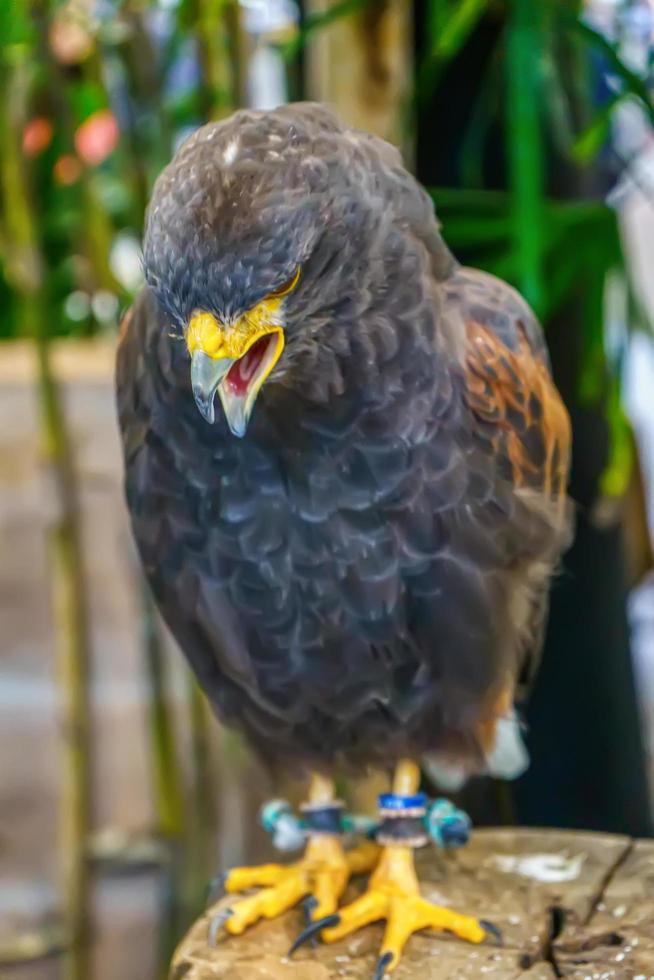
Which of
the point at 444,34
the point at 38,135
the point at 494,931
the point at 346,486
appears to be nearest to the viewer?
the point at 346,486

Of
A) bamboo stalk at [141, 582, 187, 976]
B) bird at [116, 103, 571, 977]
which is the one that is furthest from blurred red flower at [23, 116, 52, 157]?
bird at [116, 103, 571, 977]

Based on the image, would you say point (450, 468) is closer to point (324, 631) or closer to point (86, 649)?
point (324, 631)

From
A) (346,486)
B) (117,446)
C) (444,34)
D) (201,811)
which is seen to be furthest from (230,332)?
(201,811)

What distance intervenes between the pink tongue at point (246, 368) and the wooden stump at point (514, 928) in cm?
54

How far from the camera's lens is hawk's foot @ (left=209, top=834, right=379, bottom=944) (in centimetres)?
117

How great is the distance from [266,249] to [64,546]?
1.11 meters

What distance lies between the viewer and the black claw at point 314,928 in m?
1.12

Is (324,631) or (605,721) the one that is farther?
(605,721)

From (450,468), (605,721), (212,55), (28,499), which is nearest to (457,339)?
(450,468)

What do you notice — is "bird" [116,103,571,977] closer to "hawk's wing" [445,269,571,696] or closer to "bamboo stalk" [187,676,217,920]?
"hawk's wing" [445,269,571,696]

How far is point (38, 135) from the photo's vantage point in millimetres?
2199

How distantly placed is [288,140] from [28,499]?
124 centimetres

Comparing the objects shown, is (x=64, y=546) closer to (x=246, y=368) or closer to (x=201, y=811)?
(x=201, y=811)

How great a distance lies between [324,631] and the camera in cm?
107
